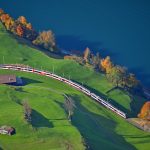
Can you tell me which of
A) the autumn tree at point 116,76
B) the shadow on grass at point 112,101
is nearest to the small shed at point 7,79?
the shadow on grass at point 112,101

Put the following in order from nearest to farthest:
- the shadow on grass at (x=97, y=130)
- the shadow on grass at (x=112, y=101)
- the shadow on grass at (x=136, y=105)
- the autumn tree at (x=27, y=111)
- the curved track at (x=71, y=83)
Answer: the autumn tree at (x=27, y=111), the shadow on grass at (x=97, y=130), the curved track at (x=71, y=83), the shadow on grass at (x=112, y=101), the shadow on grass at (x=136, y=105)

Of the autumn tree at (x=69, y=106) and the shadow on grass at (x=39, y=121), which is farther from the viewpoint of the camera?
the autumn tree at (x=69, y=106)

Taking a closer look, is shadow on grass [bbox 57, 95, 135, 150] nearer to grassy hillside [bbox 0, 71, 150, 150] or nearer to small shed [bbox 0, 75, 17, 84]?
grassy hillside [bbox 0, 71, 150, 150]

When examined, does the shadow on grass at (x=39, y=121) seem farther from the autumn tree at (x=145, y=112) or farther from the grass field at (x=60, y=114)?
the autumn tree at (x=145, y=112)

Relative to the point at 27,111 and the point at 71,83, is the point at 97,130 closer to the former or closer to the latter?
the point at 27,111

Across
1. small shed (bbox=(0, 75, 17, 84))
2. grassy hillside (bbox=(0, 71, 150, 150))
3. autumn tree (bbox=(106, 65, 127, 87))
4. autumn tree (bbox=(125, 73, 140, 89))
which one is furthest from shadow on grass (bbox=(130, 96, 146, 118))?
small shed (bbox=(0, 75, 17, 84))

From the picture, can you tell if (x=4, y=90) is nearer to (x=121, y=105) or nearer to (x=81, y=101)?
(x=81, y=101)

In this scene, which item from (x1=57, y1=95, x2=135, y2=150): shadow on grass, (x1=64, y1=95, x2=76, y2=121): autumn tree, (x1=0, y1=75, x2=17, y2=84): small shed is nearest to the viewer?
(x1=57, y1=95, x2=135, y2=150): shadow on grass
